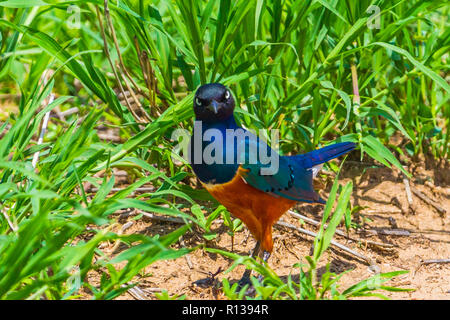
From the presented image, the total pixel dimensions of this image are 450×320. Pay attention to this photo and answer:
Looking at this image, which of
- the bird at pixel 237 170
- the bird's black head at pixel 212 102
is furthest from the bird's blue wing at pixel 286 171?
the bird's black head at pixel 212 102

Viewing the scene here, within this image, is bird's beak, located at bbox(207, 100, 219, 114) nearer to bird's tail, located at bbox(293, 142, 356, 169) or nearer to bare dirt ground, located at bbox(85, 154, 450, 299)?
bird's tail, located at bbox(293, 142, 356, 169)

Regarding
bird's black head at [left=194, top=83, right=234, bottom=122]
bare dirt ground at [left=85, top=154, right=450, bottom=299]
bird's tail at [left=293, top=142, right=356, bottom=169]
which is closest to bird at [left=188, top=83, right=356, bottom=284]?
bird's black head at [left=194, top=83, right=234, bottom=122]

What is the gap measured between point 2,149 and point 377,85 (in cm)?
253

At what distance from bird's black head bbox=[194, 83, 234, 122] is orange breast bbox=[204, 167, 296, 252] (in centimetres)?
27

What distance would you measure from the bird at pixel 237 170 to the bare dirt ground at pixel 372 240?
0.95 feet

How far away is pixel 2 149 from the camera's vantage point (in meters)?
2.42

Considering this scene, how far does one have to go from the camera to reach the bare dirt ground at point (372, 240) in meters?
2.91

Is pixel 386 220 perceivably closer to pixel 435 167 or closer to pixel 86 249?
pixel 435 167

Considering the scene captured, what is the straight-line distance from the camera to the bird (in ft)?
8.93

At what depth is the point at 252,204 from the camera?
2.83 m

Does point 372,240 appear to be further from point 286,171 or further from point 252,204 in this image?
point 252,204

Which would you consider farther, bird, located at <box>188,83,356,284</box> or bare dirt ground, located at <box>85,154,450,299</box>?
bare dirt ground, located at <box>85,154,450,299</box>

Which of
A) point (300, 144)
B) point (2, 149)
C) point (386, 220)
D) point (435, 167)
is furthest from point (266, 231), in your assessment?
point (435, 167)

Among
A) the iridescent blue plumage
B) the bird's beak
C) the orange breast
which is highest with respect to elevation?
the bird's beak
